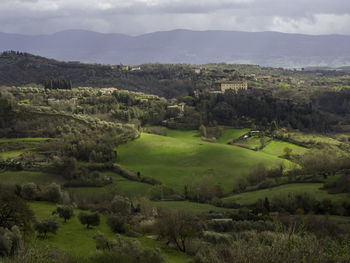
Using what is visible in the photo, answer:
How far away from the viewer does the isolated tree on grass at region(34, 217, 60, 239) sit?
2208 centimetres

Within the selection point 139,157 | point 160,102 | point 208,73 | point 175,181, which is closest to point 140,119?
point 160,102

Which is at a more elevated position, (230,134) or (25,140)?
(25,140)

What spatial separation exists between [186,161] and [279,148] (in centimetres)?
2063

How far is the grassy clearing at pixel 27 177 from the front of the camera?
148 ft

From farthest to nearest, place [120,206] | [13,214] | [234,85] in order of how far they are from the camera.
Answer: [234,85]
[120,206]
[13,214]

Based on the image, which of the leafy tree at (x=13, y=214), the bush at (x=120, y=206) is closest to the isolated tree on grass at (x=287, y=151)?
the bush at (x=120, y=206)

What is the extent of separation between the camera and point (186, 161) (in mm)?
59156

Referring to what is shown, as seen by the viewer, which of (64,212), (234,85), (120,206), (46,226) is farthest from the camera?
(234,85)

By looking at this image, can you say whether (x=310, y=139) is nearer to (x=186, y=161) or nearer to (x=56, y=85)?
(x=186, y=161)

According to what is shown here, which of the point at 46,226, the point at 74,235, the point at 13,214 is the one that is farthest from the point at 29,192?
the point at 13,214

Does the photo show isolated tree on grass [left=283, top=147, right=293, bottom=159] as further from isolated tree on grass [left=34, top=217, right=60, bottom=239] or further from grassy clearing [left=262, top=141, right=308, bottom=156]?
isolated tree on grass [left=34, top=217, right=60, bottom=239]

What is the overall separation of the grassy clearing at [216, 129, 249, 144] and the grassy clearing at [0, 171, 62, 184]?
39.5 m

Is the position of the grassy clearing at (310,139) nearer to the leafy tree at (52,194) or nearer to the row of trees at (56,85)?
the leafy tree at (52,194)

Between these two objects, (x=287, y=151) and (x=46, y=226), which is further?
(x=287, y=151)
